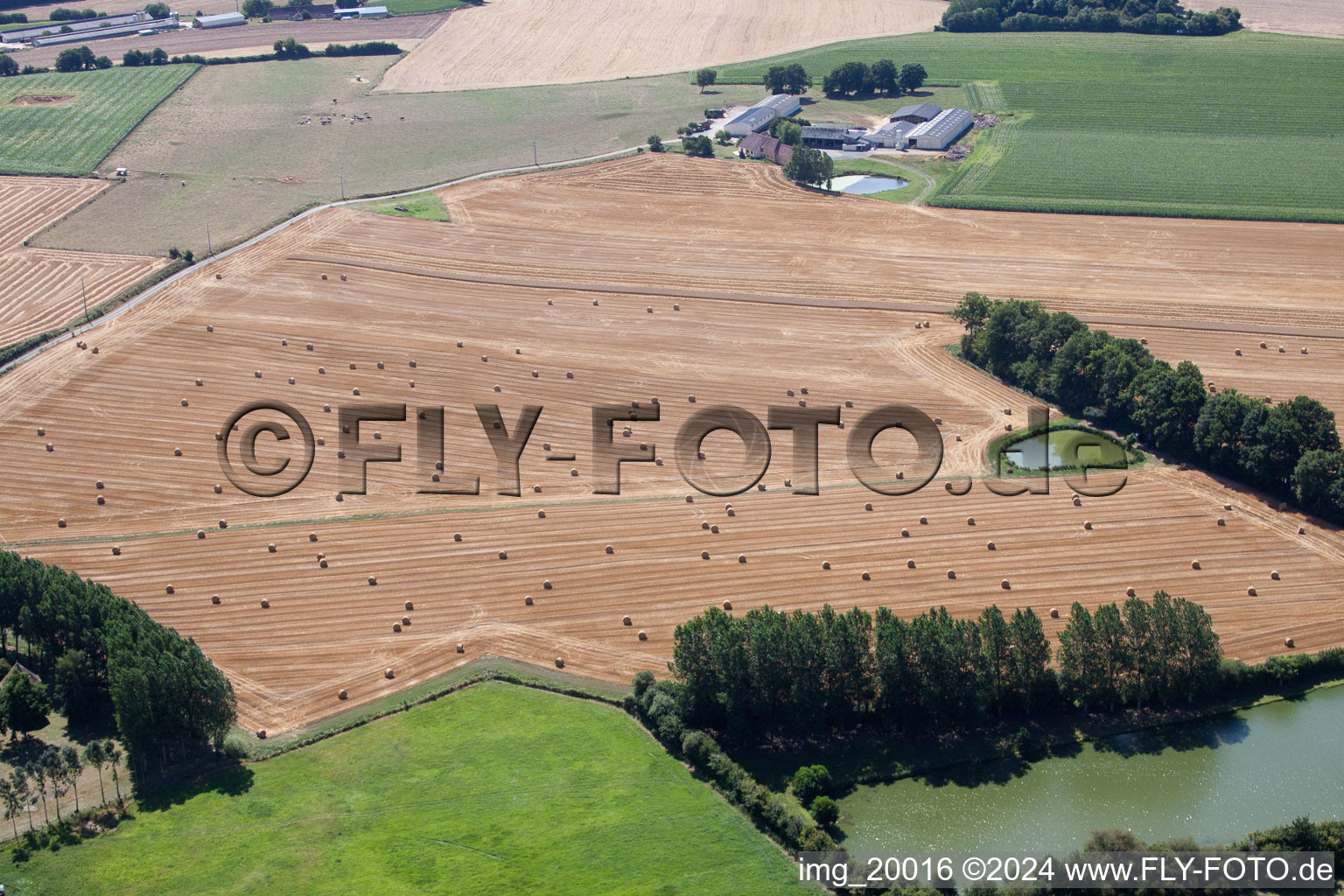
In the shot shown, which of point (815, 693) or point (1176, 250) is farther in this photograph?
point (1176, 250)

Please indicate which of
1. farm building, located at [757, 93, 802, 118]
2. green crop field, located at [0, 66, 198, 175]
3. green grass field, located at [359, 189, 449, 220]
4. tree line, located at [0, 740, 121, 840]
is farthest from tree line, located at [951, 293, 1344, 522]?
green crop field, located at [0, 66, 198, 175]

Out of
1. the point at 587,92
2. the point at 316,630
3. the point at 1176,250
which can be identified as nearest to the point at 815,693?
the point at 316,630

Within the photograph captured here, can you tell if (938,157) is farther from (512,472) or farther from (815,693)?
(815,693)

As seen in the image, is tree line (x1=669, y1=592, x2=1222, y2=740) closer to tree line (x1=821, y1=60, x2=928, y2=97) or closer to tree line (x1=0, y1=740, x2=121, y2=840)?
tree line (x1=0, y1=740, x2=121, y2=840)

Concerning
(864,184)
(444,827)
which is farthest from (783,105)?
(444,827)

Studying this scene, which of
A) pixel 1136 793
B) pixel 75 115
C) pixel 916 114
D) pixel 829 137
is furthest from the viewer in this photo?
pixel 75 115

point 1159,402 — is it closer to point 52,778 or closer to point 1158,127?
point 52,778

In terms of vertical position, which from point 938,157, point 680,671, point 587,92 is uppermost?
point 587,92
